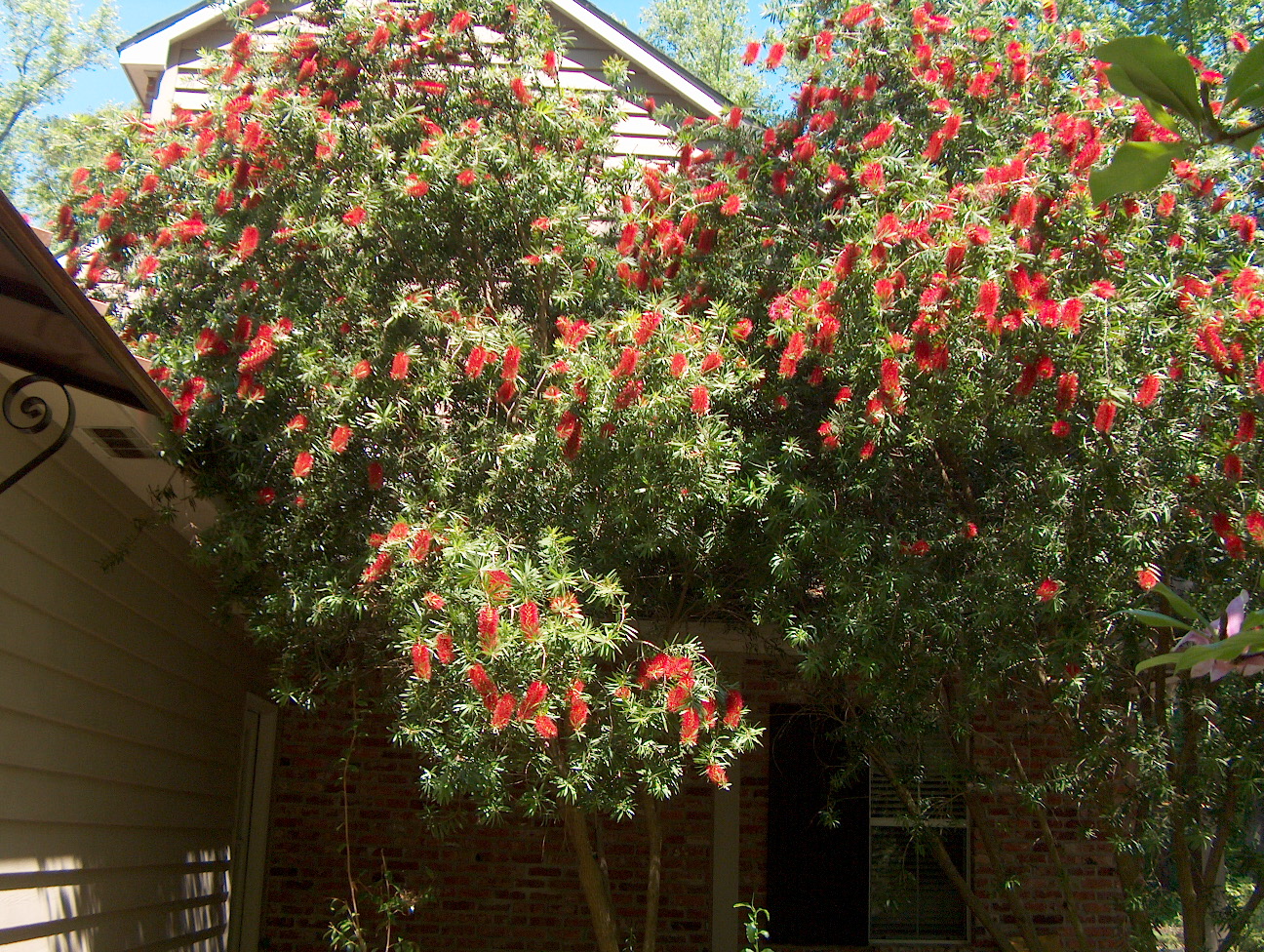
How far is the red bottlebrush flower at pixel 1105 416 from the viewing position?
145 inches

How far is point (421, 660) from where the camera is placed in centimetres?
335

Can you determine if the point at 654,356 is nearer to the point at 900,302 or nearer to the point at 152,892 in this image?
the point at 900,302

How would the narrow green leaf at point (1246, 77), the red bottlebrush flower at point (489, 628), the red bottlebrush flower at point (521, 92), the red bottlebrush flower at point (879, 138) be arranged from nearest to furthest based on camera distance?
the narrow green leaf at point (1246, 77) < the red bottlebrush flower at point (489, 628) < the red bottlebrush flower at point (879, 138) < the red bottlebrush flower at point (521, 92)

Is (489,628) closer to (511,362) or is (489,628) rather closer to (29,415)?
(511,362)

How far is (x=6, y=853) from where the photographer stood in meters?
3.42

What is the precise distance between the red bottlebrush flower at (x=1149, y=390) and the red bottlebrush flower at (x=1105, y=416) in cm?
9

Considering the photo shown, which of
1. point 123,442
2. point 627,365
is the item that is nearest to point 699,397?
point 627,365

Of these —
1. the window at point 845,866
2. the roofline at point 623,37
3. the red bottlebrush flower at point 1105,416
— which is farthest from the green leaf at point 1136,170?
the roofline at point 623,37

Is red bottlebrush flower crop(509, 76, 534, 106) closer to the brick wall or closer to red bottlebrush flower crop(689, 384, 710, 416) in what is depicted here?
red bottlebrush flower crop(689, 384, 710, 416)

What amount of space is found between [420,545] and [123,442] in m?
1.34

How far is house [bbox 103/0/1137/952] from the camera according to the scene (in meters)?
6.62

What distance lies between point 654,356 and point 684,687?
1.16 metres

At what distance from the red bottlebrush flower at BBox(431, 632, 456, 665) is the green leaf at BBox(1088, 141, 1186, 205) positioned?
2.72 m

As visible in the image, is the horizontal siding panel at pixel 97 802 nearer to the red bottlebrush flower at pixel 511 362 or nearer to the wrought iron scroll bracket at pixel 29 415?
the wrought iron scroll bracket at pixel 29 415
